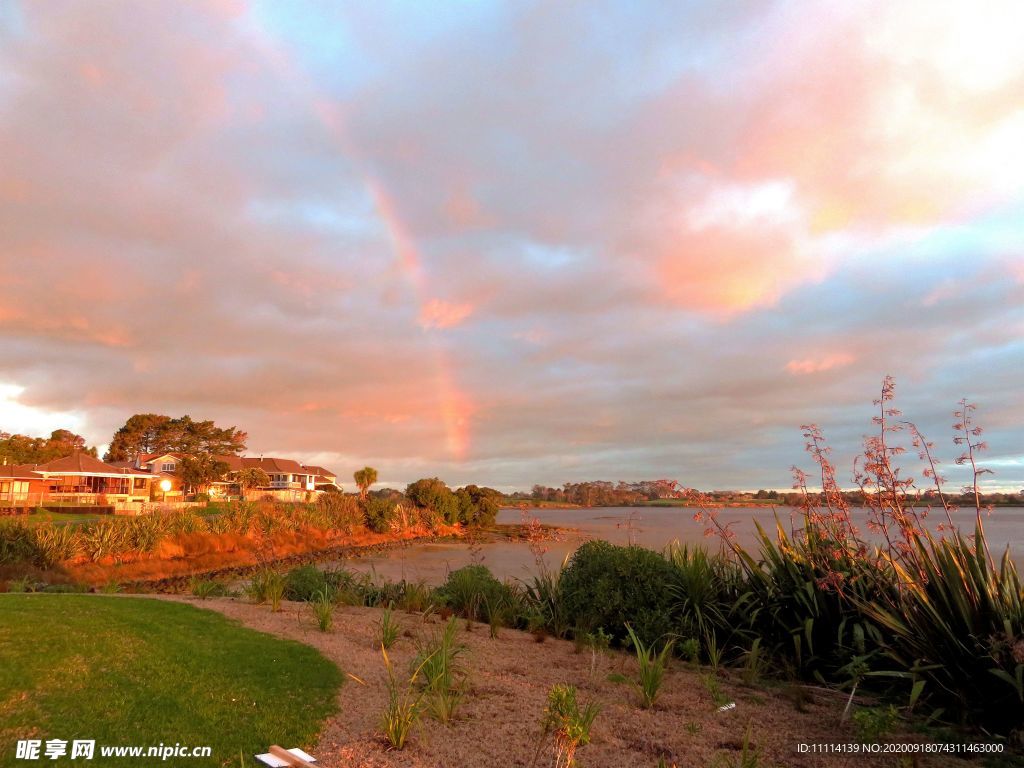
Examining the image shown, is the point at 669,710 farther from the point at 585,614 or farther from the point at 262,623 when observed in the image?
the point at 262,623

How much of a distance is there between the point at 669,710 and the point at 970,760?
2.24m

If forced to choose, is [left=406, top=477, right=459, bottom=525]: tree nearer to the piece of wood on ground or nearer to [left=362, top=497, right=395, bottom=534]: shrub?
[left=362, top=497, right=395, bottom=534]: shrub

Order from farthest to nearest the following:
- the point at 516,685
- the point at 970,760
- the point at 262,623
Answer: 1. the point at 262,623
2. the point at 516,685
3. the point at 970,760

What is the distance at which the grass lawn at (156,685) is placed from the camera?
14.4ft

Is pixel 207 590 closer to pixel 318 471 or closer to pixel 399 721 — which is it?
pixel 399 721

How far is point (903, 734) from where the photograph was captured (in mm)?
4855

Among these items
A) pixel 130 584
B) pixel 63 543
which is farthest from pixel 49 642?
pixel 63 543

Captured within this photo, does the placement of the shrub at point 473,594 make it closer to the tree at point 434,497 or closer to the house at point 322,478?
the tree at point 434,497

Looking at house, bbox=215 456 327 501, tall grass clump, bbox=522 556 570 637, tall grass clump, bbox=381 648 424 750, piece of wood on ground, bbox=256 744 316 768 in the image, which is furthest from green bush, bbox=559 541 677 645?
house, bbox=215 456 327 501

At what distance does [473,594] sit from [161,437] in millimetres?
90082

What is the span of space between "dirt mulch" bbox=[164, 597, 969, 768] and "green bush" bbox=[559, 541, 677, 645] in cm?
60

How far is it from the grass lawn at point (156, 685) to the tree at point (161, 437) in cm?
8591

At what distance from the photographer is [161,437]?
85.6 m

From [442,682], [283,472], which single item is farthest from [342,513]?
[283,472]
